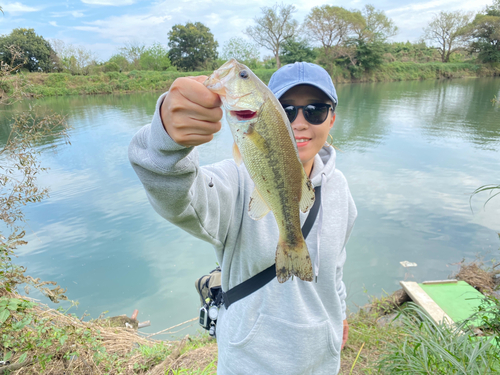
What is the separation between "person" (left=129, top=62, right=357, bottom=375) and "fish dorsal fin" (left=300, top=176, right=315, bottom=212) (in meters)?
0.30

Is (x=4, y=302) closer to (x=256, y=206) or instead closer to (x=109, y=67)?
(x=256, y=206)

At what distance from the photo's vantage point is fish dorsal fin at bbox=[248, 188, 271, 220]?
1176 millimetres

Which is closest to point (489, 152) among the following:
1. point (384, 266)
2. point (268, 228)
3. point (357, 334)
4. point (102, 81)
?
point (384, 266)

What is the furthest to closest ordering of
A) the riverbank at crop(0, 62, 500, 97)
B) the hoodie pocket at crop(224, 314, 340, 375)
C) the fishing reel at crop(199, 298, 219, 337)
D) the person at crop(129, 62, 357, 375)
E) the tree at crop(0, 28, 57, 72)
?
the riverbank at crop(0, 62, 500, 97)
the tree at crop(0, 28, 57, 72)
the fishing reel at crop(199, 298, 219, 337)
the hoodie pocket at crop(224, 314, 340, 375)
the person at crop(129, 62, 357, 375)

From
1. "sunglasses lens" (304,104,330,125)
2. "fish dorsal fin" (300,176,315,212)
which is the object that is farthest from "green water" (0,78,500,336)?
"fish dorsal fin" (300,176,315,212)

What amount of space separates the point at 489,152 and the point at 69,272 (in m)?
14.0

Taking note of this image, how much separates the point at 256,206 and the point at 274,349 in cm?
79

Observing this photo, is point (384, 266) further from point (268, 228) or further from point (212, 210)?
point (212, 210)

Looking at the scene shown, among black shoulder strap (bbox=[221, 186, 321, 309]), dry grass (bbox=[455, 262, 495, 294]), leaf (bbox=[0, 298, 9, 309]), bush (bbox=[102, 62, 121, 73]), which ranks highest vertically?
bush (bbox=[102, 62, 121, 73])

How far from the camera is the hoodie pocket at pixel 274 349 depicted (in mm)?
1414

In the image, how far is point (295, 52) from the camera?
3759cm

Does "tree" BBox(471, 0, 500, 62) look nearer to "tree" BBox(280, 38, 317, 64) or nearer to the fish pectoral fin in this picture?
"tree" BBox(280, 38, 317, 64)

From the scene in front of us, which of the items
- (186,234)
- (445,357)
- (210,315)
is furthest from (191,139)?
(186,234)

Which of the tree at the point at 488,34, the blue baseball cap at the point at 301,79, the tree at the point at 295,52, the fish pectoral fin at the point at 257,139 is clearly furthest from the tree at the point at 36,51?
the tree at the point at 488,34
